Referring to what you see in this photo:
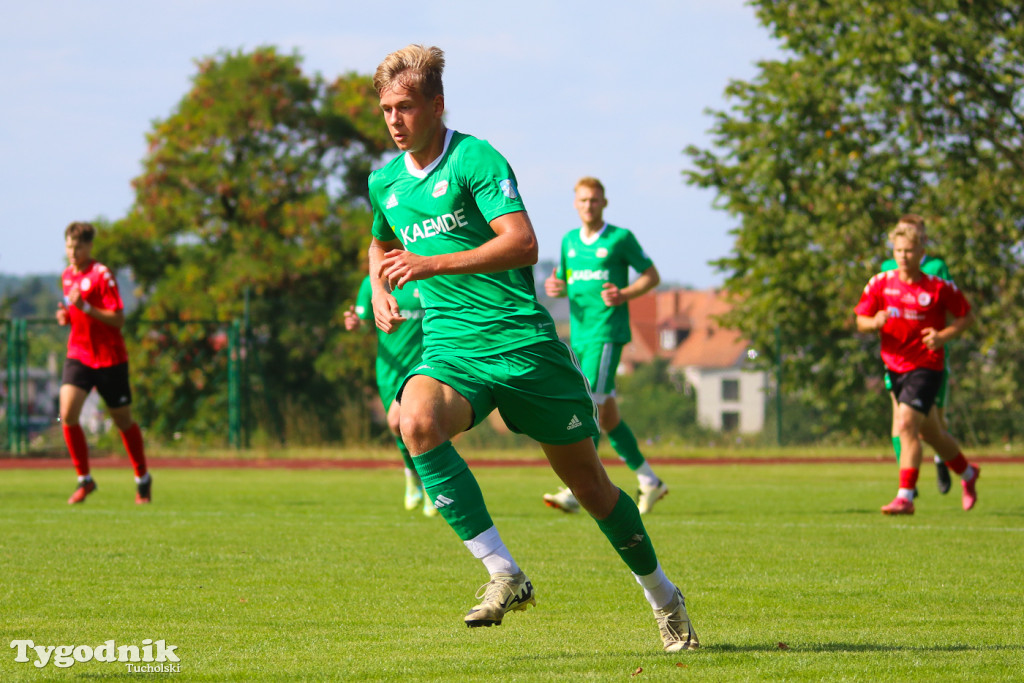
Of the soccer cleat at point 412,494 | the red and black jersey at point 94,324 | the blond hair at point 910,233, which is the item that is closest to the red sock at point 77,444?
the red and black jersey at point 94,324

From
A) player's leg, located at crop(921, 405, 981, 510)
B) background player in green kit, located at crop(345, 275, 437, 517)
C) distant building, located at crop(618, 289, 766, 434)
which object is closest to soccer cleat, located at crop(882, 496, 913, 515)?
player's leg, located at crop(921, 405, 981, 510)

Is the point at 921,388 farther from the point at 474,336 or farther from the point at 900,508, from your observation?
the point at 474,336

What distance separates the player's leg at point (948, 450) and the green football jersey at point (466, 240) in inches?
245

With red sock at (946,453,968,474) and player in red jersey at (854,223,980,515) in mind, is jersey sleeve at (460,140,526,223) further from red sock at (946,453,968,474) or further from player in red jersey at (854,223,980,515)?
red sock at (946,453,968,474)

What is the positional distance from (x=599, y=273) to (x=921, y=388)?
2.70m

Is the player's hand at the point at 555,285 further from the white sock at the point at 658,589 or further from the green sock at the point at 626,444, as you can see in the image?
the white sock at the point at 658,589

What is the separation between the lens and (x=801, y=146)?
2683 centimetres

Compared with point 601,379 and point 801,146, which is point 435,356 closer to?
point 601,379

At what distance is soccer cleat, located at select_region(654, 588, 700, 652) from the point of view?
14.7 feet

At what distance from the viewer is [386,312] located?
4.67 meters

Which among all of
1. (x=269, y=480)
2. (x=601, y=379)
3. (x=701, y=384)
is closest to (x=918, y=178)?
(x=269, y=480)

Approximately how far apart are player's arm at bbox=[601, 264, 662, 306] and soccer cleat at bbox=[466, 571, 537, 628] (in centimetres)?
550

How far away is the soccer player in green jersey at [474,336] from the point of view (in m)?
4.24

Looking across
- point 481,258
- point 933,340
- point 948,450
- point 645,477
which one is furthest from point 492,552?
point 948,450
